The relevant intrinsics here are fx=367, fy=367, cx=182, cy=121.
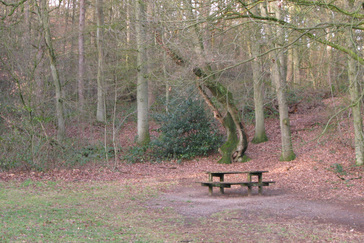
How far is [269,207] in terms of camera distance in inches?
321

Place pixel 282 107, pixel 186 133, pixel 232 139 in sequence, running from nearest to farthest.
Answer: pixel 282 107, pixel 232 139, pixel 186 133

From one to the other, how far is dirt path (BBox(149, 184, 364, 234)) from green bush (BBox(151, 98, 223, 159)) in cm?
664

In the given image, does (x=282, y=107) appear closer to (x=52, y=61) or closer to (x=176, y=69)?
(x=176, y=69)

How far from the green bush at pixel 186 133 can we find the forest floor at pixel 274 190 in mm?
631

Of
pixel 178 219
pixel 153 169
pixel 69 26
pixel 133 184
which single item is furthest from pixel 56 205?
pixel 69 26

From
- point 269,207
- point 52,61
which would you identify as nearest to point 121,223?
point 269,207

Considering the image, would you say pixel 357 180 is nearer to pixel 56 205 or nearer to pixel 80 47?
pixel 56 205

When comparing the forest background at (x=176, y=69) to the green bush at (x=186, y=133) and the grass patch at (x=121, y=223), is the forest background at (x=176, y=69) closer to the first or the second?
the green bush at (x=186, y=133)

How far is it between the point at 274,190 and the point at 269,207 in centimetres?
256

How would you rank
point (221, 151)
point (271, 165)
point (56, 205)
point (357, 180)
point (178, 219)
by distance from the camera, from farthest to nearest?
1. point (221, 151)
2. point (271, 165)
3. point (357, 180)
4. point (56, 205)
5. point (178, 219)

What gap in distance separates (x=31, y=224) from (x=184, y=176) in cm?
796

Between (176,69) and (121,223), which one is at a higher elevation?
(176,69)

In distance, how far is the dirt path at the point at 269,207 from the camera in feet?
23.0

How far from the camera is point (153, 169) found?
15344 mm
